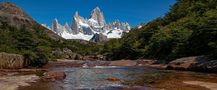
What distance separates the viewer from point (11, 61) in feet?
196

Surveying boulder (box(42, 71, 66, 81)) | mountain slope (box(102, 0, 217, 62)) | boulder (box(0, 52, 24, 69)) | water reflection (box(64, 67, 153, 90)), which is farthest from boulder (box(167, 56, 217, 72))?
boulder (box(0, 52, 24, 69))

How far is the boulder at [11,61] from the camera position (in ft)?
188

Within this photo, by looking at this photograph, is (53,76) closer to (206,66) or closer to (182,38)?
(206,66)

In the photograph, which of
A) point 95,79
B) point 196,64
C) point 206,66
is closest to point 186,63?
point 196,64

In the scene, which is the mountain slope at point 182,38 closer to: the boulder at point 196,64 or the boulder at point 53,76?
the boulder at point 196,64

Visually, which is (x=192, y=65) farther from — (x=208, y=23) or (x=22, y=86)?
(x=22, y=86)

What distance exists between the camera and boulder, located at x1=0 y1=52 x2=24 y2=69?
188 ft

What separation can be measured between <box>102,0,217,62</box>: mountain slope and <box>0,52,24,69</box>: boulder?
3115 centimetres

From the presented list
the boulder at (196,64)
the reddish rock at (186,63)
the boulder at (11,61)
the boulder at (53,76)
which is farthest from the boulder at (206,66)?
the boulder at (11,61)

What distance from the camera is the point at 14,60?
60.9 metres

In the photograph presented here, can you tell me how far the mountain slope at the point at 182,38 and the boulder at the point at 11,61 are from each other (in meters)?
31.1

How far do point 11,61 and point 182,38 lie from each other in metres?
34.1

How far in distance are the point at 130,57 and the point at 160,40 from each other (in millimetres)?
27145

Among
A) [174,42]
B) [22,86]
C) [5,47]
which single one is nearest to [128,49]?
[174,42]
